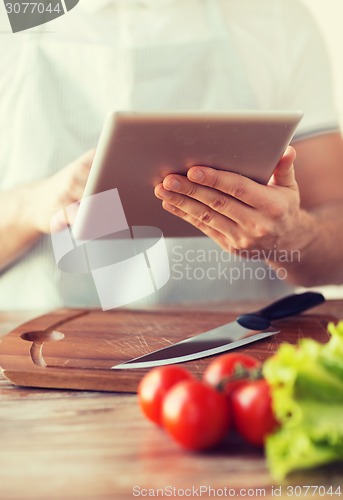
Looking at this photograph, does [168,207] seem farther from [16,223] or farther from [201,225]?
[16,223]

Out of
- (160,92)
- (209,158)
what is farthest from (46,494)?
(160,92)

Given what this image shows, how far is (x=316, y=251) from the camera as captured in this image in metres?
1.34

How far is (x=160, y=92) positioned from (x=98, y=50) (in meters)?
0.16

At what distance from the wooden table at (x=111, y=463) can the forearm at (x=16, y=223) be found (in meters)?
0.62

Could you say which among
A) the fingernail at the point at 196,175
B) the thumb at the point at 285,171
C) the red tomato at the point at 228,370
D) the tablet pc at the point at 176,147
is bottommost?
the red tomato at the point at 228,370

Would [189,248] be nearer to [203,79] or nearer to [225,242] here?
[225,242]

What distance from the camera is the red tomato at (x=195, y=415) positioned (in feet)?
2.00

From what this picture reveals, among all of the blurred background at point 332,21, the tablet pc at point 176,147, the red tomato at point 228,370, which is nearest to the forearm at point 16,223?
the tablet pc at point 176,147

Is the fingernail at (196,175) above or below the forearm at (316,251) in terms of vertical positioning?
above

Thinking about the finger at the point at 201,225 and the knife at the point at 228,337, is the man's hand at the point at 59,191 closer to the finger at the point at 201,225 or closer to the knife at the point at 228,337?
the finger at the point at 201,225

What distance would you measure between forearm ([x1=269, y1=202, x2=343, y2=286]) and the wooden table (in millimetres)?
591

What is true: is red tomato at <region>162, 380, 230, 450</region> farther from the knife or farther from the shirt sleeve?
the shirt sleeve

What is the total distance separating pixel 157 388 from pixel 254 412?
0.10 m

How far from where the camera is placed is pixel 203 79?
152cm
